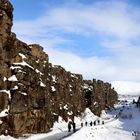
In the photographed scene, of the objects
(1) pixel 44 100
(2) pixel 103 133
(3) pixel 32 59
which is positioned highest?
(3) pixel 32 59

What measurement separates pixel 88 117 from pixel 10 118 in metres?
71.1

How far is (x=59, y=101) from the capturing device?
345ft

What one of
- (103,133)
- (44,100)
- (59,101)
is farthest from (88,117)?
(103,133)

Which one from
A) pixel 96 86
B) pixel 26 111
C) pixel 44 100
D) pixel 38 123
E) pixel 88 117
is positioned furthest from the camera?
pixel 96 86

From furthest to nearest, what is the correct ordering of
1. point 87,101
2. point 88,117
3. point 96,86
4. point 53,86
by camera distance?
point 96,86 → point 87,101 → point 88,117 → point 53,86

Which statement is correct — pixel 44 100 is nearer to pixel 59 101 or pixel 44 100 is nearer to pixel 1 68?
pixel 1 68

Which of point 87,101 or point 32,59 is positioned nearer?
point 32,59

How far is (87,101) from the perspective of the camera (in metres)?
150

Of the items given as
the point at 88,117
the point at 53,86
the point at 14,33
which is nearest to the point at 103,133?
the point at 14,33

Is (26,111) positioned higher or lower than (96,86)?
lower

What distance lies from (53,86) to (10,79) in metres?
36.1

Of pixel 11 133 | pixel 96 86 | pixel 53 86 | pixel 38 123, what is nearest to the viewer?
pixel 11 133

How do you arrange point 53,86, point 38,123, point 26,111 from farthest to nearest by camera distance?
point 53,86, point 38,123, point 26,111

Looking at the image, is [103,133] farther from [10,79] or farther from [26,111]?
[10,79]
